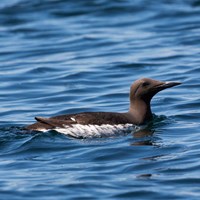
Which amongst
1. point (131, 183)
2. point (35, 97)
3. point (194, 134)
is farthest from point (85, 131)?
point (35, 97)

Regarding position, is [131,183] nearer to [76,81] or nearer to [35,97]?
[35,97]

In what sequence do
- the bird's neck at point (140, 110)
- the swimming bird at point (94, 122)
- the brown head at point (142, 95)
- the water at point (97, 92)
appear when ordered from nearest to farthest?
the water at point (97, 92)
the swimming bird at point (94, 122)
the brown head at point (142, 95)
the bird's neck at point (140, 110)

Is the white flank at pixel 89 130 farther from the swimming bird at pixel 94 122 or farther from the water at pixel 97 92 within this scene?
the water at pixel 97 92

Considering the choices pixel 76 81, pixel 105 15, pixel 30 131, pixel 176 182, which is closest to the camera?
pixel 176 182

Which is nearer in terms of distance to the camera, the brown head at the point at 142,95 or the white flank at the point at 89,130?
the white flank at the point at 89,130

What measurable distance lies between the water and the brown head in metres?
0.26

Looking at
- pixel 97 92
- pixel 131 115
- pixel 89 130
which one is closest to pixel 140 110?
pixel 131 115

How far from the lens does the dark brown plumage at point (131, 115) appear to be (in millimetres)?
13555

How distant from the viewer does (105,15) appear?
26859mm

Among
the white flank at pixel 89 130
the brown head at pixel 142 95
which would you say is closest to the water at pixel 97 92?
the white flank at pixel 89 130

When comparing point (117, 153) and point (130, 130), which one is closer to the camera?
point (117, 153)

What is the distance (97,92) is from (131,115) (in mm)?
3454

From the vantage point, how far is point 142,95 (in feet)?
47.4

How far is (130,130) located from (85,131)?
79cm
